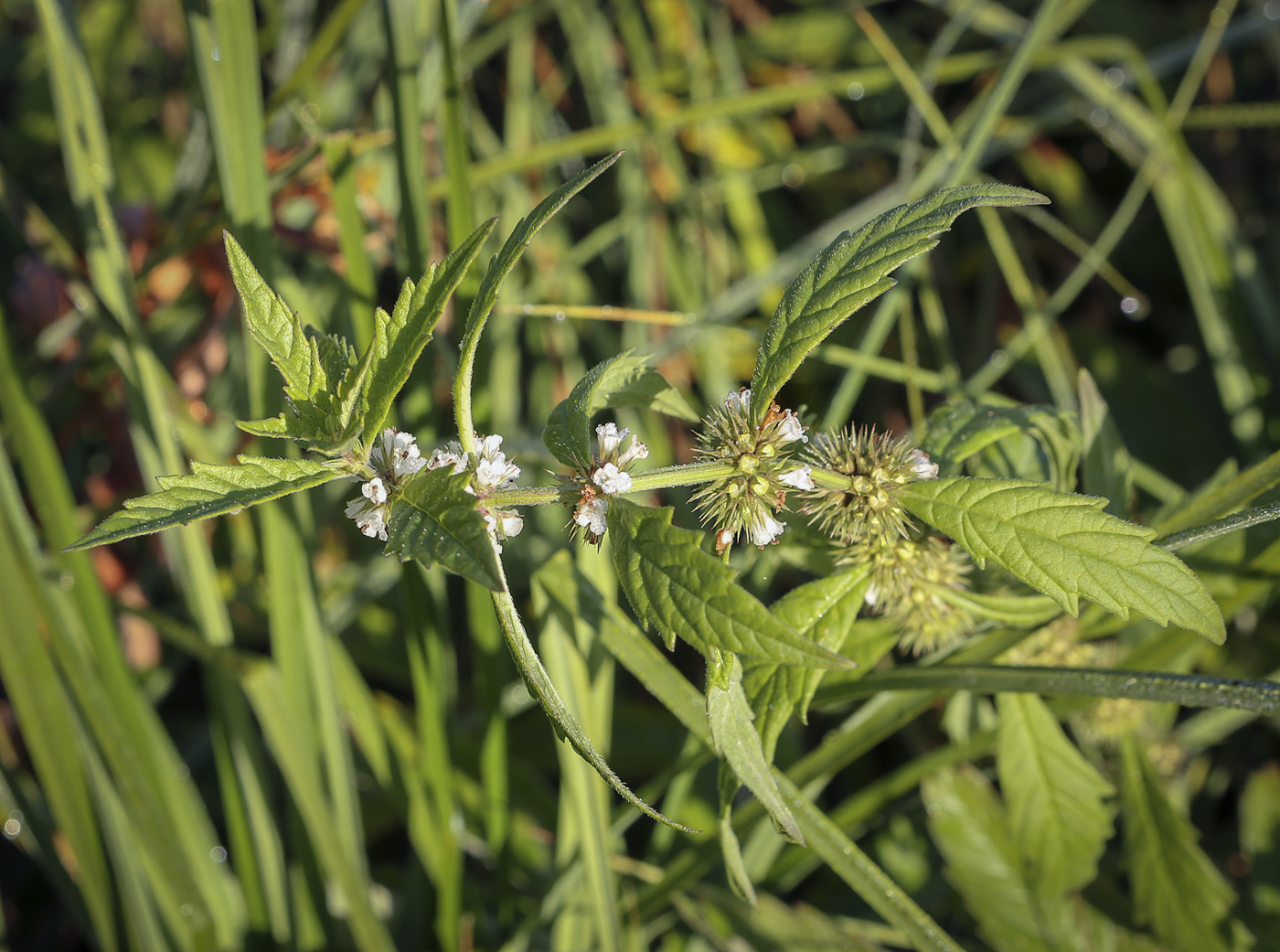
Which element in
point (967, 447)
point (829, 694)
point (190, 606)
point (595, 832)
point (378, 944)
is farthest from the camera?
point (190, 606)

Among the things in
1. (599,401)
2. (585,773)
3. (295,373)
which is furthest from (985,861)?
(295,373)

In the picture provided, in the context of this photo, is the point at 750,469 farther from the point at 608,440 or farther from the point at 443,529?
the point at 443,529

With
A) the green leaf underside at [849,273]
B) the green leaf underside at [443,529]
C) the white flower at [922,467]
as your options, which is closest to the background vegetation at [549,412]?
the white flower at [922,467]

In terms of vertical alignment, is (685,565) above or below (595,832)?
above

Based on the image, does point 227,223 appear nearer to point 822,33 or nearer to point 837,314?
point 837,314

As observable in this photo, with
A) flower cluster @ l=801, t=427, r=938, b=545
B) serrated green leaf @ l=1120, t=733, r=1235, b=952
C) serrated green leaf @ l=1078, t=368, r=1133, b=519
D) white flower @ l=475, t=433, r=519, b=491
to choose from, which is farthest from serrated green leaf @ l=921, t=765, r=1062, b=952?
white flower @ l=475, t=433, r=519, b=491

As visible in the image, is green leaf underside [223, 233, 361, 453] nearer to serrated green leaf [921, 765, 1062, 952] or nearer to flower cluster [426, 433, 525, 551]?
flower cluster [426, 433, 525, 551]

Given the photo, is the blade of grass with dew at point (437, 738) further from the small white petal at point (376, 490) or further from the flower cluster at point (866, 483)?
the flower cluster at point (866, 483)

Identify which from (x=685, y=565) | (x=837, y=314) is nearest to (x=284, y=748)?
(x=685, y=565)
